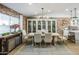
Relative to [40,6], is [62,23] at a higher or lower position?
lower

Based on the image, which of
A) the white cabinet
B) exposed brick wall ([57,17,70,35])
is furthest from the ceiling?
exposed brick wall ([57,17,70,35])

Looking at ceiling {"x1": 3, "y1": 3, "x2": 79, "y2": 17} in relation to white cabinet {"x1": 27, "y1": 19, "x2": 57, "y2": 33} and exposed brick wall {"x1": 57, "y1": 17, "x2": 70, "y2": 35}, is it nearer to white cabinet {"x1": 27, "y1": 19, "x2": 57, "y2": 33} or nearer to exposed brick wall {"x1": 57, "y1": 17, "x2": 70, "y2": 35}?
white cabinet {"x1": 27, "y1": 19, "x2": 57, "y2": 33}

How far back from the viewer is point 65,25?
14484 mm

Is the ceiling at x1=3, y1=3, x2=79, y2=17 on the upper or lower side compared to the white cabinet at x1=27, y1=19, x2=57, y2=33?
upper

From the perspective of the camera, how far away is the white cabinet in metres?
14.2

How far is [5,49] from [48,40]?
2523mm

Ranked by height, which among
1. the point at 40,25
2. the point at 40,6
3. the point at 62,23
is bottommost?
the point at 40,25

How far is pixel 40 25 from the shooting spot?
14234 mm

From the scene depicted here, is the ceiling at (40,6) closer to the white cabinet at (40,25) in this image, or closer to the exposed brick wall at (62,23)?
the white cabinet at (40,25)

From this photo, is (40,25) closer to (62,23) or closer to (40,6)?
(62,23)

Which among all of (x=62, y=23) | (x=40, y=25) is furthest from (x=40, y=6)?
(x=62, y=23)
